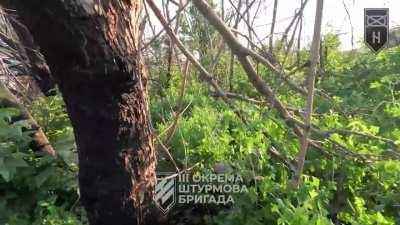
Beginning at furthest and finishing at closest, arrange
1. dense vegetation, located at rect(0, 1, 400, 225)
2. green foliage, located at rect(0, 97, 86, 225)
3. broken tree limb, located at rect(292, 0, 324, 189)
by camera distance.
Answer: green foliage, located at rect(0, 97, 86, 225)
dense vegetation, located at rect(0, 1, 400, 225)
broken tree limb, located at rect(292, 0, 324, 189)

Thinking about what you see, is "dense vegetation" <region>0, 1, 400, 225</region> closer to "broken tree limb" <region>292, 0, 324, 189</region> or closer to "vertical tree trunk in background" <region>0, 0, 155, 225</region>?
"broken tree limb" <region>292, 0, 324, 189</region>

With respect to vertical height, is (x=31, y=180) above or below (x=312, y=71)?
below

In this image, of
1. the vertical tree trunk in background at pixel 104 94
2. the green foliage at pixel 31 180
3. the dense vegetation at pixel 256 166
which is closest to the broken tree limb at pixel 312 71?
the dense vegetation at pixel 256 166

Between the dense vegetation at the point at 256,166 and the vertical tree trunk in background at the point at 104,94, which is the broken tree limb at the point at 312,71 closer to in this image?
the dense vegetation at the point at 256,166

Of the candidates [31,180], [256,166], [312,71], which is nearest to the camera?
[312,71]

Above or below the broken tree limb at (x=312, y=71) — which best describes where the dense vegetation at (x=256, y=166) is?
A: below

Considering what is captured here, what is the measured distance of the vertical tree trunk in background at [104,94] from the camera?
6.31ft

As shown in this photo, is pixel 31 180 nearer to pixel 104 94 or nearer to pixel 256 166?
pixel 104 94

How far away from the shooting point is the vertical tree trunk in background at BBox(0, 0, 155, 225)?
1.92m

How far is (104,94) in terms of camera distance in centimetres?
210

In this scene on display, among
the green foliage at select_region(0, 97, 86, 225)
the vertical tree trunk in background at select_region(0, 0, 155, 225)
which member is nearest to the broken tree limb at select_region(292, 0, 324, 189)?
the vertical tree trunk in background at select_region(0, 0, 155, 225)

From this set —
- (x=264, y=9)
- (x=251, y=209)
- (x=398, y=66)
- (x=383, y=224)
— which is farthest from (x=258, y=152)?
(x=398, y=66)

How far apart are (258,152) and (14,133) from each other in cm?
114

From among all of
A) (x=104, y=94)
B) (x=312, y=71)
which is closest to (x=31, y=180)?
(x=104, y=94)
